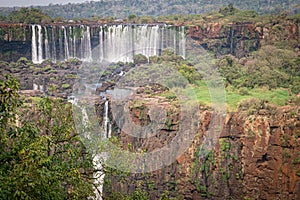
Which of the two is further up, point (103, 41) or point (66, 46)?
point (103, 41)

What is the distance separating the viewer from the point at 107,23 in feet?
114

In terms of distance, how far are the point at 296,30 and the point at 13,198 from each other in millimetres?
24842

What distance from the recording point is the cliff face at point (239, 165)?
19.8m

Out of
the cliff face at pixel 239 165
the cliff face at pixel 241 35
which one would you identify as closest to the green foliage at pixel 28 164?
the cliff face at pixel 239 165

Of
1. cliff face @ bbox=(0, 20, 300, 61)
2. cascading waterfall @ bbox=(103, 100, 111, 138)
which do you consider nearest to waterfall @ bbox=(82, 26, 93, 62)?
cliff face @ bbox=(0, 20, 300, 61)

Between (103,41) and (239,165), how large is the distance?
14840 millimetres

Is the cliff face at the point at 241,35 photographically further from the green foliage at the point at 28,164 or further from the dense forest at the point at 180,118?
the green foliage at the point at 28,164

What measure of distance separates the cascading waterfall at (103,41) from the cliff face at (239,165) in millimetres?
10629

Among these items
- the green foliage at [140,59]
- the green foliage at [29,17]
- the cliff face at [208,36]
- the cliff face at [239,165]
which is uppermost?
the green foliage at [29,17]

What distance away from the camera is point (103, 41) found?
33156 mm

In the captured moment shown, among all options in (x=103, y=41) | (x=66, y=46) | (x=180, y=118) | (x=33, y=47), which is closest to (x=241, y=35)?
(x=103, y=41)

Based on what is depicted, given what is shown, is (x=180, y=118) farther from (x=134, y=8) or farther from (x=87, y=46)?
(x=134, y=8)

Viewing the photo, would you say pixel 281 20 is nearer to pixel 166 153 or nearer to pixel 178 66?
pixel 178 66

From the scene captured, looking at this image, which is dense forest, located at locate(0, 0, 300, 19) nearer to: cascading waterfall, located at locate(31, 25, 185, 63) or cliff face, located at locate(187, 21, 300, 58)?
cliff face, located at locate(187, 21, 300, 58)
